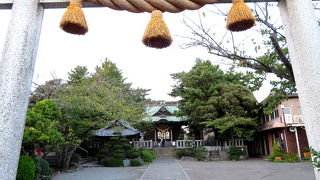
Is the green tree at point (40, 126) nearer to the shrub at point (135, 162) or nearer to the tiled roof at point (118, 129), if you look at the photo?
the shrub at point (135, 162)

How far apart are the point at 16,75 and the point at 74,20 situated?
593 mm

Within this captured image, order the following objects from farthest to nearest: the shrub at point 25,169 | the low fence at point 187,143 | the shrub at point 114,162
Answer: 1. the low fence at point 187,143
2. the shrub at point 114,162
3. the shrub at point 25,169

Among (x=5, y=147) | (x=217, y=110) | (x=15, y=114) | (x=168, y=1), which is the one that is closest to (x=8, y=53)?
(x=15, y=114)

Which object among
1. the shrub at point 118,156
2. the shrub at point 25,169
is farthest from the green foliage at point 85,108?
the shrub at point 118,156

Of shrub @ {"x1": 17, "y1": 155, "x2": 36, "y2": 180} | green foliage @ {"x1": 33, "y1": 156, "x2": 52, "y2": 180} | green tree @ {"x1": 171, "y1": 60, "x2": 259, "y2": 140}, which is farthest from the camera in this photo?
green tree @ {"x1": 171, "y1": 60, "x2": 259, "y2": 140}

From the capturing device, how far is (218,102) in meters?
21.6

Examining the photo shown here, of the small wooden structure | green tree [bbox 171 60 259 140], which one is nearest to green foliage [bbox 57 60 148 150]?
green tree [bbox 171 60 259 140]

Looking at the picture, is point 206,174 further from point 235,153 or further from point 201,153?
point 235,153

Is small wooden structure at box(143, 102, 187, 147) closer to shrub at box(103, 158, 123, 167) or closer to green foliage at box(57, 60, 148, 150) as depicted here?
shrub at box(103, 158, 123, 167)

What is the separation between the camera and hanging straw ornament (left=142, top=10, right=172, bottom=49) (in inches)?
Answer: 62.1

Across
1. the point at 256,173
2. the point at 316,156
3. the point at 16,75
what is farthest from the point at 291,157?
the point at 16,75

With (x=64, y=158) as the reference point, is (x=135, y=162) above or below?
below

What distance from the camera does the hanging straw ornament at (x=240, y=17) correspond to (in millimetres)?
1645

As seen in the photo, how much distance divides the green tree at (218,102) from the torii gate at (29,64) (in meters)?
18.7
